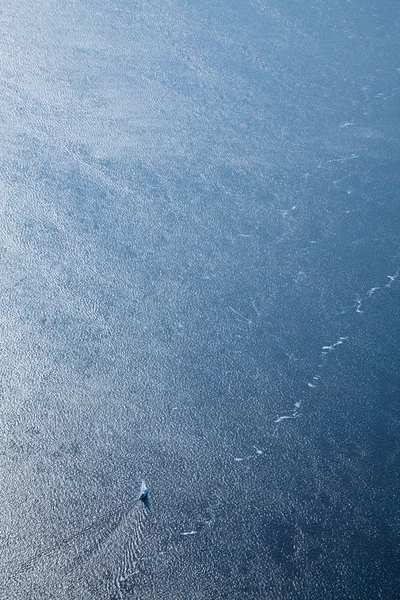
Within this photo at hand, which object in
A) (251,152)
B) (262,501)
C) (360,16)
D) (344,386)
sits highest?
(360,16)

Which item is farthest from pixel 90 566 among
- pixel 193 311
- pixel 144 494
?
pixel 193 311

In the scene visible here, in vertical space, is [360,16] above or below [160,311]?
above

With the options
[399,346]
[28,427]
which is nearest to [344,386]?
[399,346]

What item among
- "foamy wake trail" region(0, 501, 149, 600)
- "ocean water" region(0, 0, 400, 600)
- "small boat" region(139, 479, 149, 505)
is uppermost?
"ocean water" region(0, 0, 400, 600)

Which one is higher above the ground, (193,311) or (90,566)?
(193,311)

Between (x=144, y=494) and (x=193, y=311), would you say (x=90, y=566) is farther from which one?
(x=193, y=311)

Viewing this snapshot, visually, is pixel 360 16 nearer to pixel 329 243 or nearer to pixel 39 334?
pixel 329 243

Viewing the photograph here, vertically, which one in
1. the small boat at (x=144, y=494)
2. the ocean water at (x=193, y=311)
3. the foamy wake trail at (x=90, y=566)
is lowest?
the foamy wake trail at (x=90, y=566)

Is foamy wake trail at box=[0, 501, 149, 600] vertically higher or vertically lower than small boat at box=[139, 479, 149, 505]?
lower
